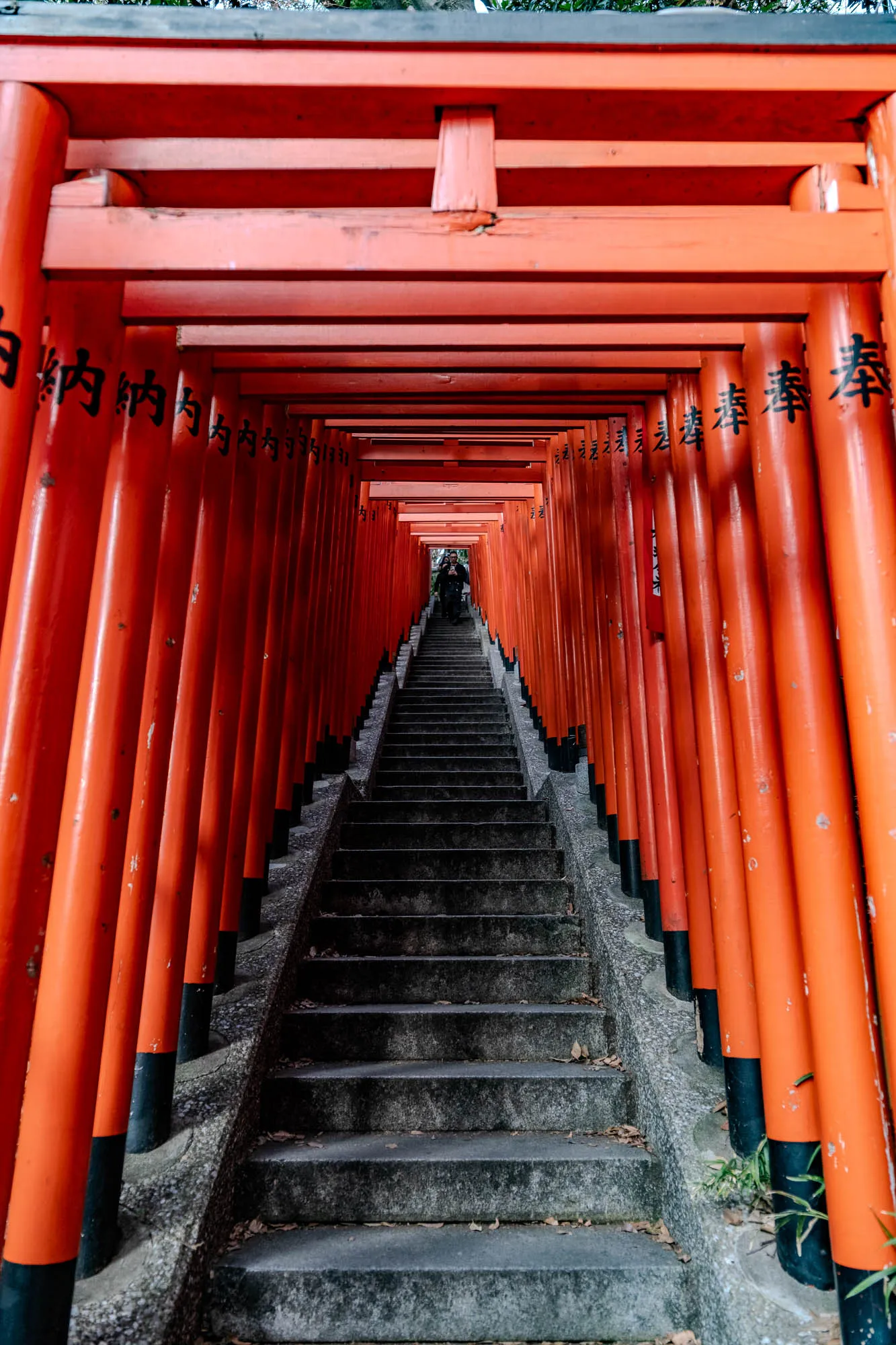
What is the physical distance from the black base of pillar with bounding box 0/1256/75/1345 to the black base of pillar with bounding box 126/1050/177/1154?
28.1 inches

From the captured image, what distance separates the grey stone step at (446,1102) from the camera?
312 centimetres

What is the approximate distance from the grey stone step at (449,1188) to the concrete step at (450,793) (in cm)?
324

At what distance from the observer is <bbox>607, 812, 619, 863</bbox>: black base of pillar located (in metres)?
4.52

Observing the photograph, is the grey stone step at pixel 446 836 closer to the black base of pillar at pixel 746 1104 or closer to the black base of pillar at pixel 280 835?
the black base of pillar at pixel 280 835

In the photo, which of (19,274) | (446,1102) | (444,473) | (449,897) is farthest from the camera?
(444,473)

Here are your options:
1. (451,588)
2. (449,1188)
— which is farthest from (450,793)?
(451,588)

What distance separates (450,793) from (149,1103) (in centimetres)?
370

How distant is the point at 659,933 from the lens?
3.68 metres

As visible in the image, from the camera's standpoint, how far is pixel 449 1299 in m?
2.45

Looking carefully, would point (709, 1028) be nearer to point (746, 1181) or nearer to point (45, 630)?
point (746, 1181)

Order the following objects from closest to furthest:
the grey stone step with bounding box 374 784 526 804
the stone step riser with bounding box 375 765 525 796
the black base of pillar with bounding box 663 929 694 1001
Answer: the black base of pillar with bounding box 663 929 694 1001 → the grey stone step with bounding box 374 784 526 804 → the stone step riser with bounding box 375 765 525 796

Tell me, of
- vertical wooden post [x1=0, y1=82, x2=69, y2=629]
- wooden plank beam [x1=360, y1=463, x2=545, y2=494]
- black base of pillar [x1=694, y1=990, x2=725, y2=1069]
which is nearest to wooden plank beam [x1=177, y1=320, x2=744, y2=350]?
vertical wooden post [x1=0, y1=82, x2=69, y2=629]

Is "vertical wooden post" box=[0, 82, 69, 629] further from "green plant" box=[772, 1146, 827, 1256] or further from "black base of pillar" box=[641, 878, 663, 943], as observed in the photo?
"black base of pillar" box=[641, 878, 663, 943]

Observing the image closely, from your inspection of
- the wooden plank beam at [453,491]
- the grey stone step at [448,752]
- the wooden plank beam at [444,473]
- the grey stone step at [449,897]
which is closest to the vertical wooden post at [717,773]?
the grey stone step at [449,897]
